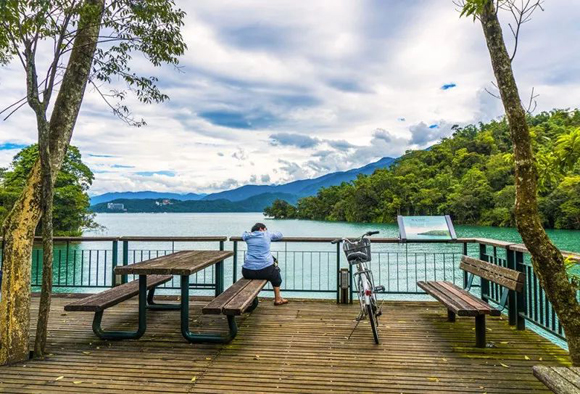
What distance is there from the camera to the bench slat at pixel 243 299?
339cm

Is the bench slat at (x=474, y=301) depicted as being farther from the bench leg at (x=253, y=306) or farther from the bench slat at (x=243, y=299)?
the bench leg at (x=253, y=306)

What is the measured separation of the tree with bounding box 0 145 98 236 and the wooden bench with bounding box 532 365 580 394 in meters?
30.9

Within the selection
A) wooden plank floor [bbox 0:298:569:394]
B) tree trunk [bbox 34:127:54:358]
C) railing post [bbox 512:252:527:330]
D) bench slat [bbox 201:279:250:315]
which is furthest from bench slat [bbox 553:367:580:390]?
tree trunk [bbox 34:127:54:358]

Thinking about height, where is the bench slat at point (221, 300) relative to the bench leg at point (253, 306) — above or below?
above

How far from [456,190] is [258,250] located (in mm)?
46343

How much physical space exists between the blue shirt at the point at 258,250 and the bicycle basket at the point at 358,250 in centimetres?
133

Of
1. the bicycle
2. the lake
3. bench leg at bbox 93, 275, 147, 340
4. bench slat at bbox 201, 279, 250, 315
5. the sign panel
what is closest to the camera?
bench slat at bbox 201, 279, 250, 315

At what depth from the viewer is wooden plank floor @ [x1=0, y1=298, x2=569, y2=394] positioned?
2.81m

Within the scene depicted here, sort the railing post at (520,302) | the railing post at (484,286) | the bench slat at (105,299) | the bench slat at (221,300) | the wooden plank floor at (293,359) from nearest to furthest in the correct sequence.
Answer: the wooden plank floor at (293,359) < the bench slat at (221,300) < the bench slat at (105,299) < the railing post at (520,302) < the railing post at (484,286)

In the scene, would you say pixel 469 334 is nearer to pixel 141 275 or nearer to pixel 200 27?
pixel 141 275

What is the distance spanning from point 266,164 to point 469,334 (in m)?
21.1

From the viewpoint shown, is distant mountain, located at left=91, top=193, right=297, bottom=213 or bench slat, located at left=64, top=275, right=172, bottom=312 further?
distant mountain, located at left=91, top=193, right=297, bottom=213

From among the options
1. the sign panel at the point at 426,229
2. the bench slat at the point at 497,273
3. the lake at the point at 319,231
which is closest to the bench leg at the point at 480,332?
the bench slat at the point at 497,273

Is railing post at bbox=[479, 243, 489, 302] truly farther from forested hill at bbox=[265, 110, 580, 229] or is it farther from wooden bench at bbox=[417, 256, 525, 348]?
forested hill at bbox=[265, 110, 580, 229]
